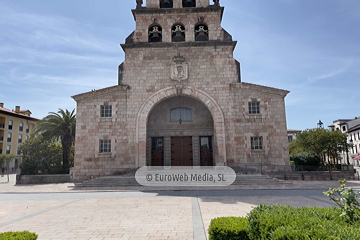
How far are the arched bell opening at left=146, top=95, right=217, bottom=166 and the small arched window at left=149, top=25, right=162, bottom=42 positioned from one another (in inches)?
212

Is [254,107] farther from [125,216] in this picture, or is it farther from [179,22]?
[125,216]

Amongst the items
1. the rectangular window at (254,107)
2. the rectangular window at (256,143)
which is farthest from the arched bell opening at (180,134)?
the rectangular window at (254,107)

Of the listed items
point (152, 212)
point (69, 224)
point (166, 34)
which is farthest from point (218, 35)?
point (69, 224)

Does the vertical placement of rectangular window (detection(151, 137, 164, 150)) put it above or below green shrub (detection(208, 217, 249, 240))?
above

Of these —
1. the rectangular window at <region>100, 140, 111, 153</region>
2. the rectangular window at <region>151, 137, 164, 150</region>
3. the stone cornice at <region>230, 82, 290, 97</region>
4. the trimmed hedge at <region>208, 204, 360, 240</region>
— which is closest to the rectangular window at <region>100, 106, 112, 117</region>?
the rectangular window at <region>100, 140, 111, 153</region>

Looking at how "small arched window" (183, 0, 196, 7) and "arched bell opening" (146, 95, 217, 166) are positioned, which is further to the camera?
"small arched window" (183, 0, 196, 7)

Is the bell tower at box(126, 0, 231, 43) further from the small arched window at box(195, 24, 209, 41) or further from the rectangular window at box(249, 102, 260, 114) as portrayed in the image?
the rectangular window at box(249, 102, 260, 114)

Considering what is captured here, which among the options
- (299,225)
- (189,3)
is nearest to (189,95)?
(189,3)

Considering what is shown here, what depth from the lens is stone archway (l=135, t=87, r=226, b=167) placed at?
1806 cm

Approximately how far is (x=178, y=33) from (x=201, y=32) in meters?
1.98

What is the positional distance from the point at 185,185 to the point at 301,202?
24.0 ft

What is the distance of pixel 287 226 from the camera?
150 inches

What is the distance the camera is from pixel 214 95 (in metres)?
19.0

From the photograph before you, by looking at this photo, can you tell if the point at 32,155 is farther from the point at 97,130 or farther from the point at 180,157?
the point at 180,157
